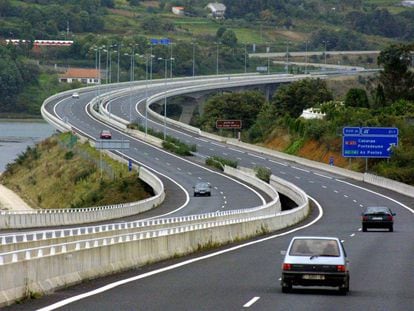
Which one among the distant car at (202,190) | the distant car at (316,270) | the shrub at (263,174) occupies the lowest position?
the shrub at (263,174)

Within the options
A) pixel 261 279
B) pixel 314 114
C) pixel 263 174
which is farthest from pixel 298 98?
pixel 261 279

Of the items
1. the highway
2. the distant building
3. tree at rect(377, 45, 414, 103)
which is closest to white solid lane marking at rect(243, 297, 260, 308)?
the highway

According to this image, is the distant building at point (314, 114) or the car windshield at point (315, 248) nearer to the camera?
the car windshield at point (315, 248)

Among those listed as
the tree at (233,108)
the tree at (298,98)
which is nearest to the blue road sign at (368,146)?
the tree at (298,98)

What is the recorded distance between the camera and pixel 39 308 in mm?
21781

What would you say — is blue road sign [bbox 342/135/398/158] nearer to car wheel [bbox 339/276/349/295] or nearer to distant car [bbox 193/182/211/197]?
distant car [bbox 193/182/211/197]

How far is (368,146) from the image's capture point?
99375 millimetres

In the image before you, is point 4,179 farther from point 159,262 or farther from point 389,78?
point 159,262

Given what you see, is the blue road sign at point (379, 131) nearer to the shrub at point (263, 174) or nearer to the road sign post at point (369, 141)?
the road sign post at point (369, 141)

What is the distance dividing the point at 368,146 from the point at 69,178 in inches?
1265

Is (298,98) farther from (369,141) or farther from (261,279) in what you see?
(261,279)

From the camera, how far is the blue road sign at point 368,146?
9875 cm

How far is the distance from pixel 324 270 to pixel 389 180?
6901 centimetres

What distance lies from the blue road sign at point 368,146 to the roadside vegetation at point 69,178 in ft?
50.8
